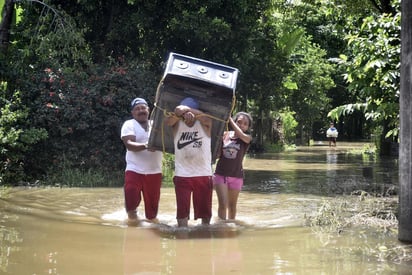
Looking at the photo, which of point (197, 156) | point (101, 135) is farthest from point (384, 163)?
point (197, 156)

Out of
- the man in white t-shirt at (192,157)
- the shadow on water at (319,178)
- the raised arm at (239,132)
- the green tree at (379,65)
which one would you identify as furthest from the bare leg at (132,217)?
the shadow on water at (319,178)

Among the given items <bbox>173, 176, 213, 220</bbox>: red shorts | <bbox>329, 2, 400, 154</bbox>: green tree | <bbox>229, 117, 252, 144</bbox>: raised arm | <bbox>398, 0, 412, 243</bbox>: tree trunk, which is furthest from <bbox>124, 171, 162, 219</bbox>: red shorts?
<bbox>329, 2, 400, 154</bbox>: green tree

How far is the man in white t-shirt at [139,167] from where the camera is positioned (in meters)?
7.02

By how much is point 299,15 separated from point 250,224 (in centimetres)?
1360

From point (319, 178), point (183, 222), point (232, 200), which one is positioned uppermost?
point (319, 178)

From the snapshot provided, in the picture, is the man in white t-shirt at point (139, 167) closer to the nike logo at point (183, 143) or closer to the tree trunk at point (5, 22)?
the nike logo at point (183, 143)

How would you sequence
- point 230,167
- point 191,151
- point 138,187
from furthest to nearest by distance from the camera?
point 230,167, point 138,187, point 191,151

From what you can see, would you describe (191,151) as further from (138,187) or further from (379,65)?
(379,65)

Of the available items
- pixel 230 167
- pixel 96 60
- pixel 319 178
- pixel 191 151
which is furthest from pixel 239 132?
pixel 96 60

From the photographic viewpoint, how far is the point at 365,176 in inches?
538

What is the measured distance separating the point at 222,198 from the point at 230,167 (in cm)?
43

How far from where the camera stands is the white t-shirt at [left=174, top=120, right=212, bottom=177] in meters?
6.56

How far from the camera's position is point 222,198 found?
7.23 meters

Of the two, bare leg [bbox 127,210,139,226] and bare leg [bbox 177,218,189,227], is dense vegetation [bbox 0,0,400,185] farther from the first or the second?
bare leg [bbox 127,210,139,226]
